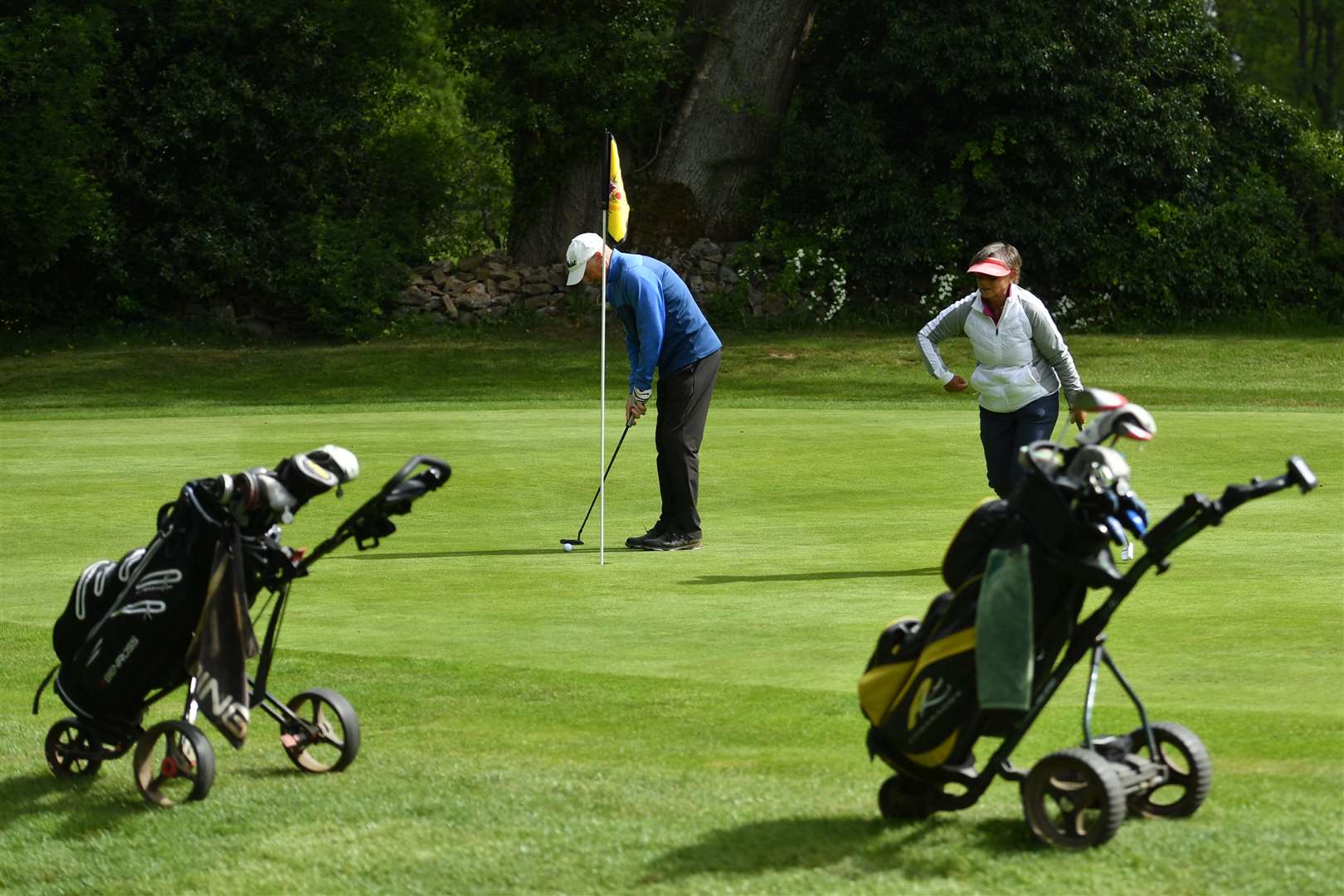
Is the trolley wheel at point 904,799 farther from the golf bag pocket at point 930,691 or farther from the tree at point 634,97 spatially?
the tree at point 634,97

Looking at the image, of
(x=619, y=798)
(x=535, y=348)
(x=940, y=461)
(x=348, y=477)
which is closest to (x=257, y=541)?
(x=348, y=477)

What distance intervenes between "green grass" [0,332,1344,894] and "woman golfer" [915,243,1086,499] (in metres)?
0.65

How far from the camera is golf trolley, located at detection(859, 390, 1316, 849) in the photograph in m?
4.16

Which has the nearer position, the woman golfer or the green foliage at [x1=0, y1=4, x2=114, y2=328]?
the woman golfer

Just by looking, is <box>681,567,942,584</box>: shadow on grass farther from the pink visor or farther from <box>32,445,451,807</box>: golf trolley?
<box>32,445,451,807</box>: golf trolley

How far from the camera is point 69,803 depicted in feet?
17.5

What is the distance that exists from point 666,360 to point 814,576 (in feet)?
7.10

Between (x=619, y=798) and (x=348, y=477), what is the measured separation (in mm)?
1153

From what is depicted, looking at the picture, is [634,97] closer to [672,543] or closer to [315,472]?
[672,543]

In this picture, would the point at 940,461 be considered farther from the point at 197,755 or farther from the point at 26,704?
the point at 197,755

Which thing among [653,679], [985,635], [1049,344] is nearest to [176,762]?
[653,679]

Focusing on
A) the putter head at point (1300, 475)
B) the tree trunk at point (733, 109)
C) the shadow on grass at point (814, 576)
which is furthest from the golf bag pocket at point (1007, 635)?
the tree trunk at point (733, 109)

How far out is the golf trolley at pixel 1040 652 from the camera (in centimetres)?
416

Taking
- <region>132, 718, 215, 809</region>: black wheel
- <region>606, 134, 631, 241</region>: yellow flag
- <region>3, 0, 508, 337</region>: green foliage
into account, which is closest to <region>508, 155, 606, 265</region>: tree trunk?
<region>3, 0, 508, 337</region>: green foliage
